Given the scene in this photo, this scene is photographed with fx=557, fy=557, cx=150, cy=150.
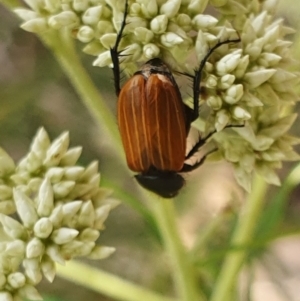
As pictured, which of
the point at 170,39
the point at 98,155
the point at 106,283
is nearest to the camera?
the point at 170,39

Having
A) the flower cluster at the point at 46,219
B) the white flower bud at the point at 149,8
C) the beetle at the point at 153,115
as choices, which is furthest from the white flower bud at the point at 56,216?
the white flower bud at the point at 149,8

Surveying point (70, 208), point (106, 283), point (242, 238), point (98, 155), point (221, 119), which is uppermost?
point (221, 119)

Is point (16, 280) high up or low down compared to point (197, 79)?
down

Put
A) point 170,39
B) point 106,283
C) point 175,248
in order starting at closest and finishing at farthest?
point 170,39 < point 175,248 < point 106,283

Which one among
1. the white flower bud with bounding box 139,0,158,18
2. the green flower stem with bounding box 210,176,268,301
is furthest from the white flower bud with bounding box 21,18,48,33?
the green flower stem with bounding box 210,176,268,301

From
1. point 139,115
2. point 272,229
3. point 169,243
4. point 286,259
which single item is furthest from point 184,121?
point 286,259

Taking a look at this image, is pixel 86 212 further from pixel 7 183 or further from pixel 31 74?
pixel 31 74

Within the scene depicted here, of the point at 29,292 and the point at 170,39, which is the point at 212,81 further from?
the point at 29,292

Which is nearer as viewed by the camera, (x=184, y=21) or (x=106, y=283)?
(x=184, y=21)

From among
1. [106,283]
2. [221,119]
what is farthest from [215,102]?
[106,283]
